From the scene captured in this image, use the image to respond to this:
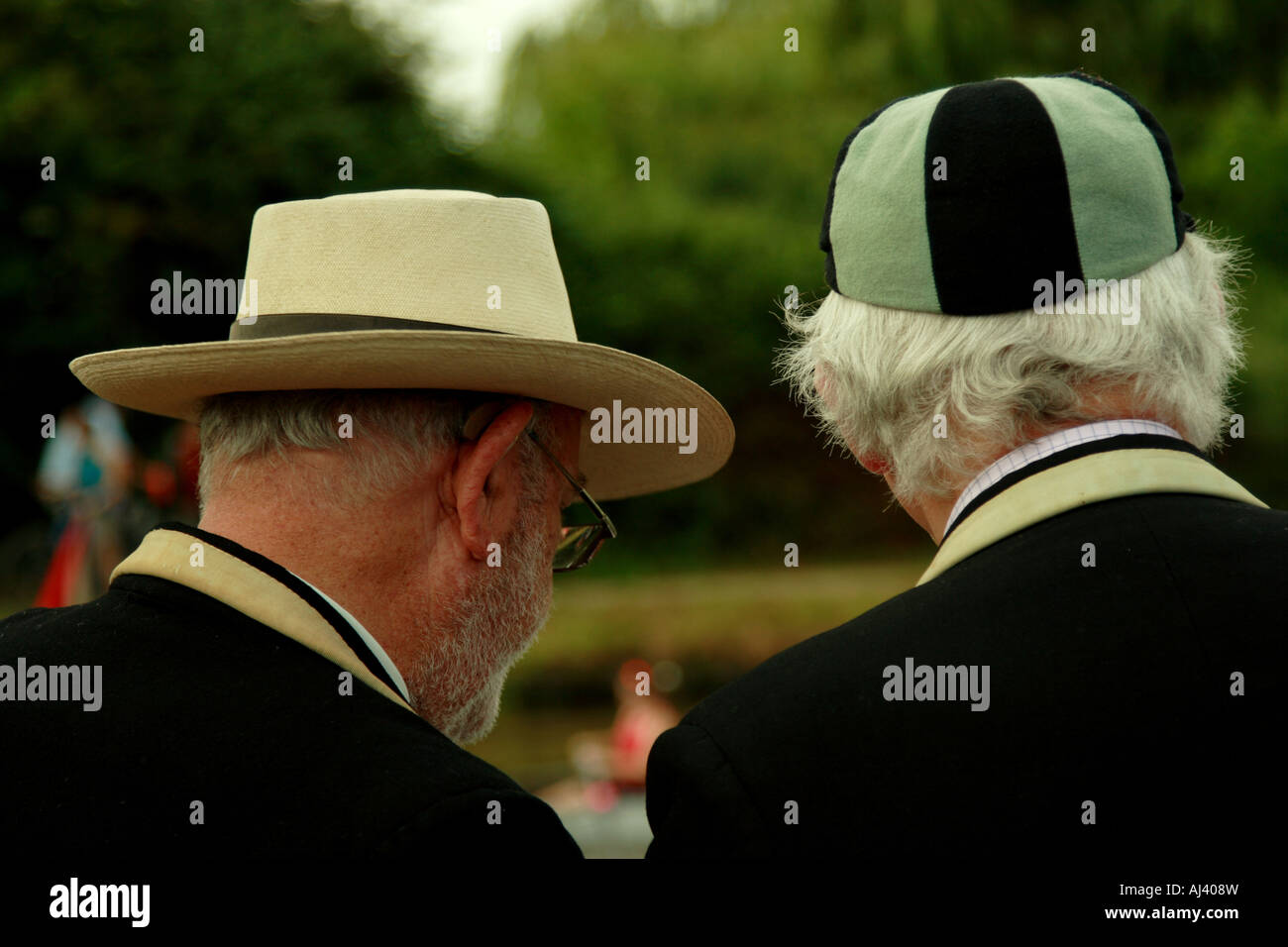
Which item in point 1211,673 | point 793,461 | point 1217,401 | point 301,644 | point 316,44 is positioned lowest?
point 1211,673

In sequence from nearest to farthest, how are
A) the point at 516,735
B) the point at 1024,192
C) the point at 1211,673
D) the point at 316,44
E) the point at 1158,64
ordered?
1. the point at 1211,673
2. the point at 1024,192
3. the point at 1158,64
4. the point at 516,735
5. the point at 316,44

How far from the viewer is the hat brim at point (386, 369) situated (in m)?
1.89

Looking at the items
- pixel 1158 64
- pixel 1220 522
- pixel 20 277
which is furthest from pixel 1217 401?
pixel 20 277

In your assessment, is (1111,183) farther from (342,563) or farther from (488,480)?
(342,563)

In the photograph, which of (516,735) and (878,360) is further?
(516,735)

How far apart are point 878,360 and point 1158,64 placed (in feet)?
35.4

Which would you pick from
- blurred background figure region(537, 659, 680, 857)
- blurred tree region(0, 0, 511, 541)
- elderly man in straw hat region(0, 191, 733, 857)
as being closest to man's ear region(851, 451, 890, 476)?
elderly man in straw hat region(0, 191, 733, 857)

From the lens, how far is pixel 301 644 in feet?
5.68

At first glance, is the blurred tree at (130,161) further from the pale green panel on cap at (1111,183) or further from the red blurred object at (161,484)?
the pale green panel on cap at (1111,183)

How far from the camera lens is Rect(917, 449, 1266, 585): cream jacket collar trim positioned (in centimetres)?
149

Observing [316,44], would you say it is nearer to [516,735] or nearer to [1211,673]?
[516,735]

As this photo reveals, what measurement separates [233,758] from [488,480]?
65 centimetres

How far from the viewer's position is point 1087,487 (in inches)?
59.2

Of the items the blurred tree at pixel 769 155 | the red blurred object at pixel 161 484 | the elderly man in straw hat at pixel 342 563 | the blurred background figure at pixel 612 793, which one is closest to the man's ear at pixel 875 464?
the elderly man in straw hat at pixel 342 563
